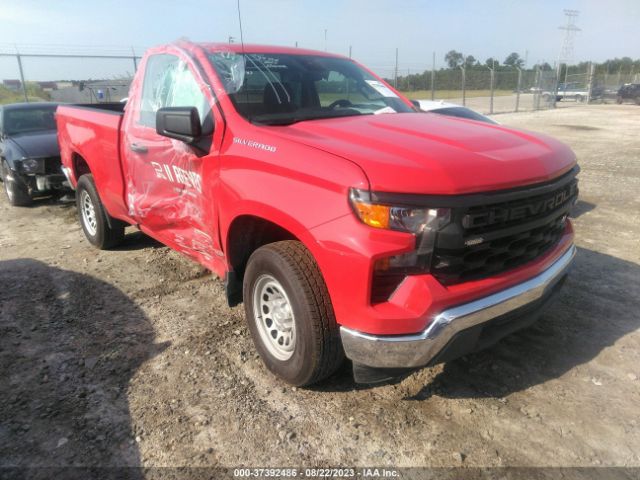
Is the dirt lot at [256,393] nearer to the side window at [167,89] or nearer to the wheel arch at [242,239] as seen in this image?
the wheel arch at [242,239]

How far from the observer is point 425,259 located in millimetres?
2291

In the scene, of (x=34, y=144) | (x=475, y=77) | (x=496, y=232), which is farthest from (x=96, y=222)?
(x=475, y=77)

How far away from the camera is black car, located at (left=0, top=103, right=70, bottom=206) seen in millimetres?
7246

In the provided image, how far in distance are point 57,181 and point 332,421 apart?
6.37 m

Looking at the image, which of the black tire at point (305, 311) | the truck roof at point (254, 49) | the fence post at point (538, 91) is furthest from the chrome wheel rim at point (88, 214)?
the fence post at point (538, 91)

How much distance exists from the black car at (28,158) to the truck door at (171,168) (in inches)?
149

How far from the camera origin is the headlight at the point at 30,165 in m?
7.21

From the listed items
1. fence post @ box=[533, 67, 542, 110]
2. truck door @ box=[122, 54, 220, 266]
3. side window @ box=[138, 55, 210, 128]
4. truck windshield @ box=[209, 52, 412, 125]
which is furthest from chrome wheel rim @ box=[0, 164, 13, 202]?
fence post @ box=[533, 67, 542, 110]

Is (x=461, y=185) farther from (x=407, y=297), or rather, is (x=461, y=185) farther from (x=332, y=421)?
(x=332, y=421)

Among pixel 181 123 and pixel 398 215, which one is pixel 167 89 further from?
pixel 398 215

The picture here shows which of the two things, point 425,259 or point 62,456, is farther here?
point 62,456

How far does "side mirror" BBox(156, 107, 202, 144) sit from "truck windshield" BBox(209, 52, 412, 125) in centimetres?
28

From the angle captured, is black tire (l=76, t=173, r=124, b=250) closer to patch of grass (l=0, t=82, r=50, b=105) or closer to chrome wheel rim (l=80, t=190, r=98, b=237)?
chrome wheel rim (l=80, t=190, r=98, b=237)

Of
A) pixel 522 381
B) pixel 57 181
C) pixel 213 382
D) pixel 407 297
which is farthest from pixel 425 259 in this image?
pixel 57 181
